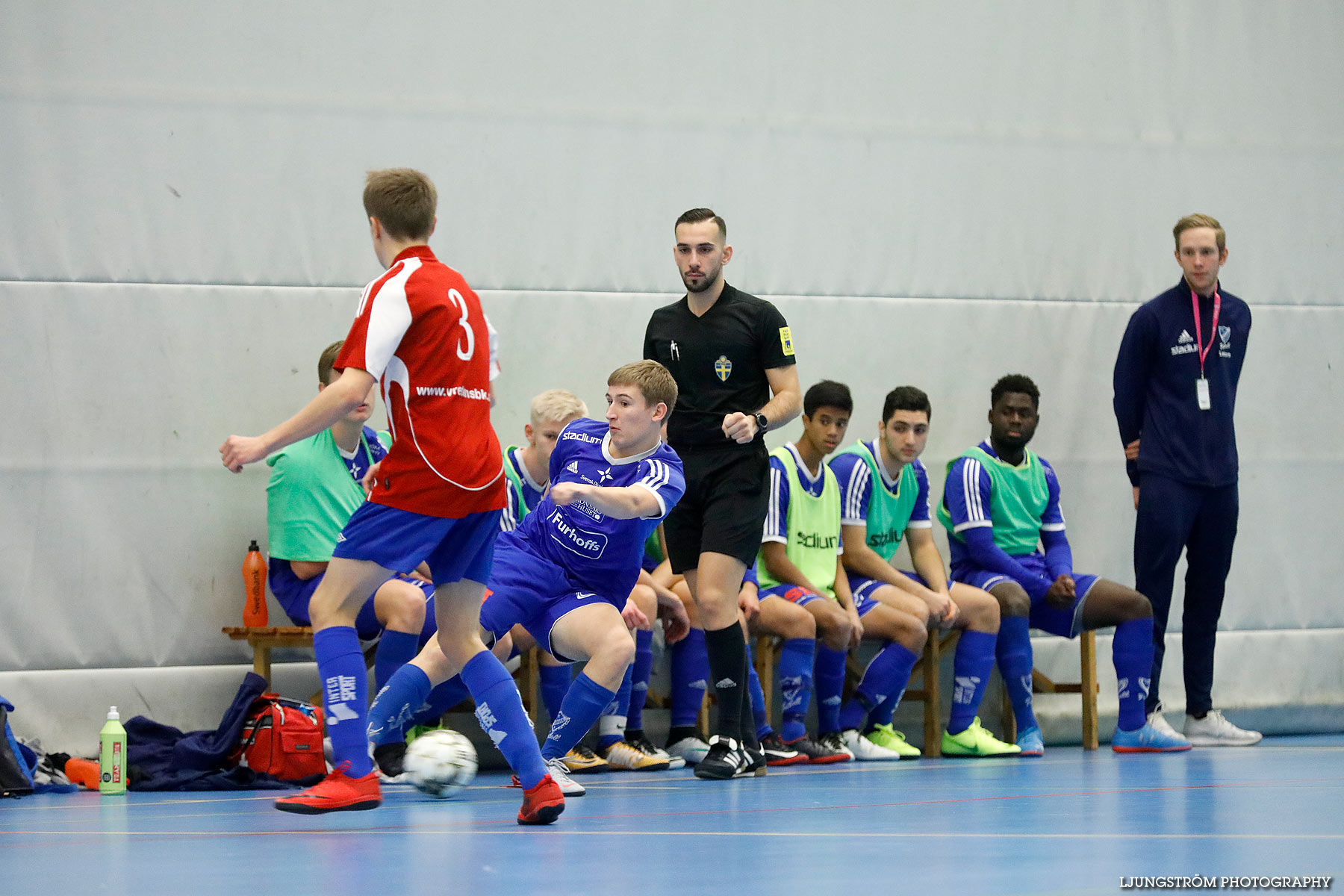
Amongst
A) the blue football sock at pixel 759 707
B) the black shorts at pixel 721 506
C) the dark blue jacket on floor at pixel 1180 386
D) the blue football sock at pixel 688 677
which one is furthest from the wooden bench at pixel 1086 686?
the black shorts at pixel 721 506

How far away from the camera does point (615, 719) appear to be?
643cm

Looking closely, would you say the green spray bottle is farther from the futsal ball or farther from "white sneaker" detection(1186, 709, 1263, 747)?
"white sneaker" detection(1186, 709, 1263, 747)

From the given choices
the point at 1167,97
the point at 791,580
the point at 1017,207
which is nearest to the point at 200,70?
the point at 791,580

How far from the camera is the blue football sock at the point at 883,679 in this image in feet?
22.5

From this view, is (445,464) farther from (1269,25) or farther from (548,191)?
(1269,25)

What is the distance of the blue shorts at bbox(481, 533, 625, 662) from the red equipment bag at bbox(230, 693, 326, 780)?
933 mm

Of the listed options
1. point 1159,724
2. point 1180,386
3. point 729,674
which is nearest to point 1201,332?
point 1180,386

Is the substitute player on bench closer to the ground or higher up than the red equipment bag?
higher up

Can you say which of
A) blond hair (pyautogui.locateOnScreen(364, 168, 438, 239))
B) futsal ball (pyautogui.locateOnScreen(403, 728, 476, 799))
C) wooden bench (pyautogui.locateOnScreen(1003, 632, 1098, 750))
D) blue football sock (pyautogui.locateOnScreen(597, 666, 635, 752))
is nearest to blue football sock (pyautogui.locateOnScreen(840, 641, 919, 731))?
wooden bench (pyautogui.locateOnScreen(1003, 632, 1098, 750))

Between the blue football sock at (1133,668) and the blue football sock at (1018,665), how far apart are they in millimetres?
413

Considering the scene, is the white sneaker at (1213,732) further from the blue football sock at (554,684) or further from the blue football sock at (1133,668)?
the blue football sock at (554,684)

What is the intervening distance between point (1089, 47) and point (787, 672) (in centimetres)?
393

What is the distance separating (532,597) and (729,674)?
2.52ft

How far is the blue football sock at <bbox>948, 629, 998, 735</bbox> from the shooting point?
701 cm
